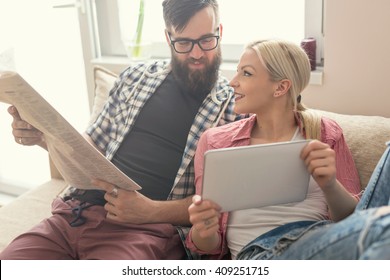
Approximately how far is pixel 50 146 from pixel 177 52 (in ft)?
1.66

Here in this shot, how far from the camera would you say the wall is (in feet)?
5.16

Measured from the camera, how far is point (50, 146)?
4.48ft

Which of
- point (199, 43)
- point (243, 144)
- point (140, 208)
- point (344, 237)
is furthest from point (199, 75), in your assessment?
point (344, 237)

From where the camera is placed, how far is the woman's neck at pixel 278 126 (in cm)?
132

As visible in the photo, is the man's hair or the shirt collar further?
the man's hair

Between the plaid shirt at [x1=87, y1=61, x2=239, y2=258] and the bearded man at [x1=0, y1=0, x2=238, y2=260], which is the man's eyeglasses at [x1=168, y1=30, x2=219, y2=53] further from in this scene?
the plaid shirt at [x1=87, y1=61, x2=239, y2=258]

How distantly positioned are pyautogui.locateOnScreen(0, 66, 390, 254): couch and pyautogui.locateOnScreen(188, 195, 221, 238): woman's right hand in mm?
524

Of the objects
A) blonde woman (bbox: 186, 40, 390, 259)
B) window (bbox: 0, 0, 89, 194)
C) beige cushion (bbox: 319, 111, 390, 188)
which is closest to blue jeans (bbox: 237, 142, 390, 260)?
blonde woman (bbox: 186, 40, 390, 259)

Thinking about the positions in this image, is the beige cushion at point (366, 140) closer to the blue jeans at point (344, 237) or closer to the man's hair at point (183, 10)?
the blue jeans at point (344, 237)

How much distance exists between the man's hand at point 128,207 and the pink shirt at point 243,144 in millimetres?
152

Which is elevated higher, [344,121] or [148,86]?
[148,86]

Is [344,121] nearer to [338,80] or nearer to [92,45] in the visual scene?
[338,80]

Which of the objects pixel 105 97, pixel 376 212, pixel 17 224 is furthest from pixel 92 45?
pixel 376 212

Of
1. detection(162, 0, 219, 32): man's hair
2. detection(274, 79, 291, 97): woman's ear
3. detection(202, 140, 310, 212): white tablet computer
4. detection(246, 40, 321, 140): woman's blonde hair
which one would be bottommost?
detection(202, 140, 310, 212): white tablet computer
